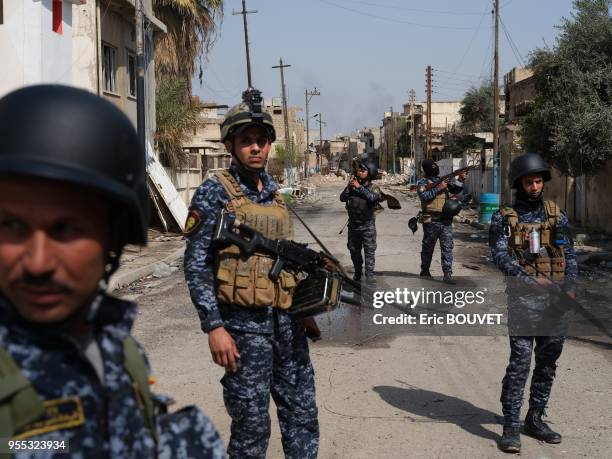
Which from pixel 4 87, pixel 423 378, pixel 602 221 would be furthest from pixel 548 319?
pixel 602 221

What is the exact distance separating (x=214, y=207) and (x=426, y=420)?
2.33 meters

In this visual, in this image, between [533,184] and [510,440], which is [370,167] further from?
[510,440]

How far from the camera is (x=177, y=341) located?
21.7 feet

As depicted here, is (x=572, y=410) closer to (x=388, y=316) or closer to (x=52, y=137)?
(x=388, y=316)

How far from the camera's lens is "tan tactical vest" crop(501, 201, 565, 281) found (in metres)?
4.29

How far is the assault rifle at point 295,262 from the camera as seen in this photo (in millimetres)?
3004

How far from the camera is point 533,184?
4270 mm

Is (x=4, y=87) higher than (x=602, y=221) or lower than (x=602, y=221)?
higher

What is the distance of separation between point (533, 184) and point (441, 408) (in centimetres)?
164

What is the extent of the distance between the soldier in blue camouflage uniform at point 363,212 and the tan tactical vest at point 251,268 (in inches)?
240

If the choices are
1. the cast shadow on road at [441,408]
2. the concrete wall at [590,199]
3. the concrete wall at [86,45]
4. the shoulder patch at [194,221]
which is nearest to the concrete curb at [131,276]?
the cast shadow on road at [441,408]

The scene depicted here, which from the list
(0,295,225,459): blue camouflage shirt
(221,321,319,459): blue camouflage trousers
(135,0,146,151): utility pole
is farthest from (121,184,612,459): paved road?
(135,0,146,151): utility pole

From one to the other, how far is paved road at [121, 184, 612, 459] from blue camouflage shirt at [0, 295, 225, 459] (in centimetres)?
286

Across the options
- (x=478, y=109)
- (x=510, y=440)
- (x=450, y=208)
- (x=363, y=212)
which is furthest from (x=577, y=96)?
(x=478, y=109)
